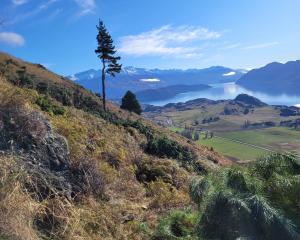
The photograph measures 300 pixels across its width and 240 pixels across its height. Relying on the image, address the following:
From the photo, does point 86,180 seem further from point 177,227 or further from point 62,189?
point 177,227

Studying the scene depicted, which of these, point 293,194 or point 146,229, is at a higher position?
point 293,194

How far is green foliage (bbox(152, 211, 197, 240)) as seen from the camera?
830 centimetres

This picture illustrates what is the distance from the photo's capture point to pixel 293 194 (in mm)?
6820

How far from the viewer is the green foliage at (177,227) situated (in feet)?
27.2

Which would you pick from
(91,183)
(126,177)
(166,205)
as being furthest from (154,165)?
(91,183)

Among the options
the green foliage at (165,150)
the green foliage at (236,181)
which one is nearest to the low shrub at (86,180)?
the green foliage at (236,181)

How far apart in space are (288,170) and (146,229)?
310 cm

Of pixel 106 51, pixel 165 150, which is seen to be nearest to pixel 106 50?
pixel 106 51

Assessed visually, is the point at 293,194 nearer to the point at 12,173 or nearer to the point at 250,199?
the point at 250,199

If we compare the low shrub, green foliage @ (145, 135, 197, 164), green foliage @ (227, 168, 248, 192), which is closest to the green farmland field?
green foliage @ (145, 135, 197, 164)

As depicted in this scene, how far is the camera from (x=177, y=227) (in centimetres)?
867

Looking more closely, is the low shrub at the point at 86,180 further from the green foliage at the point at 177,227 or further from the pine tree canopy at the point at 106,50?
the pine tree canopy at the point at 106,50

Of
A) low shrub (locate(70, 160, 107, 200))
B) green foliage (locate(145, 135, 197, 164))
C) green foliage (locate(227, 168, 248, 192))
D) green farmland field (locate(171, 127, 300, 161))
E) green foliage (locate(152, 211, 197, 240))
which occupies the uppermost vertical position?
green foliage (locate(227, 168, 248, 192))

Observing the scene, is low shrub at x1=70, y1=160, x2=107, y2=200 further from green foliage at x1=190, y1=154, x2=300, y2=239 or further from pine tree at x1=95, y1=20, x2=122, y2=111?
pine tree at x1=95, y1=20, x2=122, y2=111
